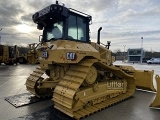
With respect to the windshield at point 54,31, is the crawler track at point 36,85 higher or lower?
lower

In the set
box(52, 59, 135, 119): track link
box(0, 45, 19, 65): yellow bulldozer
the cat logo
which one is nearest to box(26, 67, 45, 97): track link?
box(52, 59, 135, 119): track link

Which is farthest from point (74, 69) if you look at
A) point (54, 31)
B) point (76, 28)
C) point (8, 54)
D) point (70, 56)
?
point (8, 54)

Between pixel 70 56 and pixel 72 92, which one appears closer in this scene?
pixel 72 92

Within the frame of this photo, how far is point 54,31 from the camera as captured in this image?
586 centimetres

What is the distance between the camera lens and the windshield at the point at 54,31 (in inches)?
216

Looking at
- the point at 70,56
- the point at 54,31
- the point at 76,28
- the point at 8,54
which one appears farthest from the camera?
the point at 8,54

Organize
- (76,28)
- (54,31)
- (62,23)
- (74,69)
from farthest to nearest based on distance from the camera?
(54,31), (76,28), (62,23), (74,69)

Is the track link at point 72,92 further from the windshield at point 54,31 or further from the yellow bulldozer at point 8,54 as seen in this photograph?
the yellow bulldozer at point 8,54

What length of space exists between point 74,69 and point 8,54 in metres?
21.2

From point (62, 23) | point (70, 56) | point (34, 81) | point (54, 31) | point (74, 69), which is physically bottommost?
point (34, 81)

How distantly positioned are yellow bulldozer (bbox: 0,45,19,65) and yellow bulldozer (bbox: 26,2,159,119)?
18820mm

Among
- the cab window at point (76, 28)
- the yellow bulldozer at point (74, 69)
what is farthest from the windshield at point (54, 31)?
the cab window at point (76, 28)

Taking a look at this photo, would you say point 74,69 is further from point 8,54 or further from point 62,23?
point 8,54

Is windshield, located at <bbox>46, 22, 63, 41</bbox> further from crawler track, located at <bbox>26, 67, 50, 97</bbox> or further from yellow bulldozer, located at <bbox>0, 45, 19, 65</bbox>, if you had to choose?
yellow bulldozer, located at <bbox>0, 45, 19, 65</bbox>
